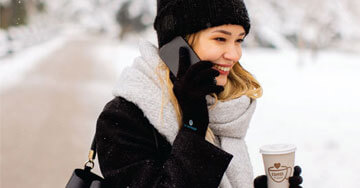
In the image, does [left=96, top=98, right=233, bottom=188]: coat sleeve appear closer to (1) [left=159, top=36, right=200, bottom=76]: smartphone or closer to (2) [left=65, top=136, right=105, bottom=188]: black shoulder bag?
(2) [left=65, top=136, right=105, bottom=188]: black shoulder bag

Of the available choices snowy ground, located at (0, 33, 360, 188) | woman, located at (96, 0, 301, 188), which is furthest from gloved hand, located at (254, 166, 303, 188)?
snowy ground, located at (0, 33, 360, 188)

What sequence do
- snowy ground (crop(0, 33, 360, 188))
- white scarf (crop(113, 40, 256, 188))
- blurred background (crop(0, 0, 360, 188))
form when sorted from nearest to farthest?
white scarf (crop(113, 40, 256, 188))
blurred background (crop(0, 0, 360, 188))
snowy ground (crop(0, 33, 360, 188))

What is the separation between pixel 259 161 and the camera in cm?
529

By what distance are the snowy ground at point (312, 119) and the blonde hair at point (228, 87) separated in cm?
311

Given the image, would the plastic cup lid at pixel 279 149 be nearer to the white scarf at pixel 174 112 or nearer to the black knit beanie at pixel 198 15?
the white scarf at pixel 174 112

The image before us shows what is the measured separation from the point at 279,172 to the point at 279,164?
0.12ft

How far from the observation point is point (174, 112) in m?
1.64

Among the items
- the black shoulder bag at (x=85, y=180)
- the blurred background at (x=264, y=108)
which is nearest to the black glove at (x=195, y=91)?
the black shoulder bag at (x=85, y=180)

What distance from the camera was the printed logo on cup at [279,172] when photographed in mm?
1699

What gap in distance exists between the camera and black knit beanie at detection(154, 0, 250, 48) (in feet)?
5.45

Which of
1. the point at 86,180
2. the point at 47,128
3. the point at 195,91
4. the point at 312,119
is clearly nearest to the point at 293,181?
the point at 195,91

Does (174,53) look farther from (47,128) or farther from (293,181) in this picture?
(47,128)

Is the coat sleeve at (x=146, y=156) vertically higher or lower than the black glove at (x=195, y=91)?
lower

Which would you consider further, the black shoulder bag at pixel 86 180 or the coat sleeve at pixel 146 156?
the black shoulder bag at pixel 86 180
